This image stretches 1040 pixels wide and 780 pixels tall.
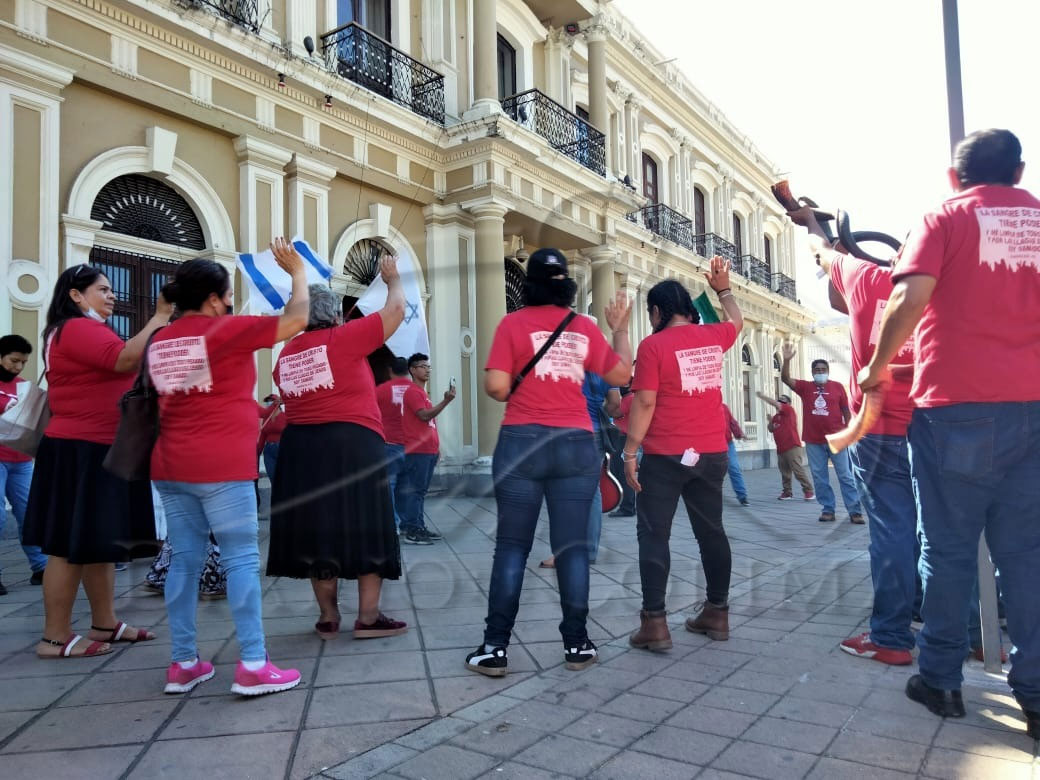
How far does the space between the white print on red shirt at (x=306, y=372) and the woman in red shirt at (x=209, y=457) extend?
521 millimetres

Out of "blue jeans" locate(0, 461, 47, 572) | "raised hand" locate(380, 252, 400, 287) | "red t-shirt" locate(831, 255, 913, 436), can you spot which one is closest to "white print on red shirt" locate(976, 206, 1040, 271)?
"red t-shirt" locate(831, 255, 913, 436)

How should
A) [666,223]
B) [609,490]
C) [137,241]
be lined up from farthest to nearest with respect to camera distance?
[666,223]
[137,241]
[609,490]

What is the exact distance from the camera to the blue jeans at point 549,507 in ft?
10.8

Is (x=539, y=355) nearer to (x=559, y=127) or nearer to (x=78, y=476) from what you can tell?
(x=78, y=476)

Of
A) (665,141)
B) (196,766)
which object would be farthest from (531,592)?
(665,141)

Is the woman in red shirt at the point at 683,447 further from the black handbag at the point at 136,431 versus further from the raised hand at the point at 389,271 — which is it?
the black handbag at the point at 136,431

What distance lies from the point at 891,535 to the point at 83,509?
3449 millimetres

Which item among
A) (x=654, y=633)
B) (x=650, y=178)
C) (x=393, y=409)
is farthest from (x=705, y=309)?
(x=650, y=178)

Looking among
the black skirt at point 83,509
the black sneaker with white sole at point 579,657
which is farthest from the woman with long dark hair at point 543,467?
the black skirt at point 83,509

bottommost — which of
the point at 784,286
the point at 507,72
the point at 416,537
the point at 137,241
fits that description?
the point at 416,537

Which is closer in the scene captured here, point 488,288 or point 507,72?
point 488,288

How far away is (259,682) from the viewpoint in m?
2.90

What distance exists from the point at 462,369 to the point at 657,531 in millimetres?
9045

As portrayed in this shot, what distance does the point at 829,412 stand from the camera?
8766 mm
